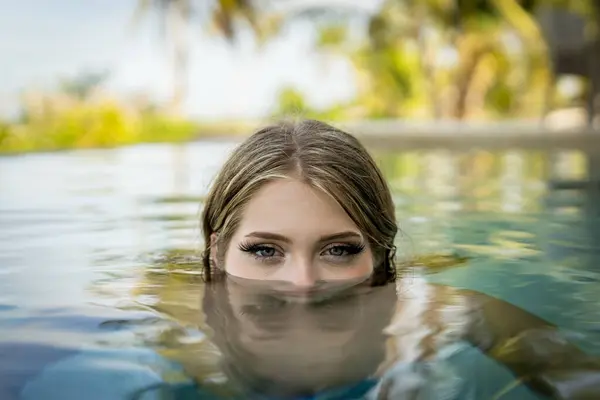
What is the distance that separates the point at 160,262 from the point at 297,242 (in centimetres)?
90

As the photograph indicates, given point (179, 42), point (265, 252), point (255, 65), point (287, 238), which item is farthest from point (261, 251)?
point (255, 65)

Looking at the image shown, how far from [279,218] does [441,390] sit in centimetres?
68

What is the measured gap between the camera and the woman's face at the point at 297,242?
178 centimetres

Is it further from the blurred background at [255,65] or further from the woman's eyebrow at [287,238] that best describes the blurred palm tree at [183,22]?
the woman's eyebrow at [287,238]

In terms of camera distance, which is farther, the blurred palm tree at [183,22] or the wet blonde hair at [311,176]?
the blurred palm tree at [183,22]

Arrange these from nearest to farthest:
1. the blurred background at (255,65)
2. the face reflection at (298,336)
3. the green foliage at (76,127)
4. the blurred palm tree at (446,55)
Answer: the face reflection at (298,336) < the green foliage at (76,127) < the blurred background at (255,65) < the blurred palm tree at (446,55)

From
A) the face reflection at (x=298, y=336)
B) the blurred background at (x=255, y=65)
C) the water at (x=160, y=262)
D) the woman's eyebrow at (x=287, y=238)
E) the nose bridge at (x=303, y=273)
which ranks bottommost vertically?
the water at (x=160, y=262)

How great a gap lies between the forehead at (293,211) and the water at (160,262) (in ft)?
0.78

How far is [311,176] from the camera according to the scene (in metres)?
1.87

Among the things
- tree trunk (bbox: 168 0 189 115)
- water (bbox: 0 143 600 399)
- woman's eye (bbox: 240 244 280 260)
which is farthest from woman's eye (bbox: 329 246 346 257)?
tree trunk (bbox: 168 0 189 115)

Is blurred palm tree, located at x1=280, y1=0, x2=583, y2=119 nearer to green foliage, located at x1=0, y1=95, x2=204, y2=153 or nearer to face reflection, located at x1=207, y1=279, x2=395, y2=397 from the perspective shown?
green foliage, located at x1=0, y1=95, x2=204, y2=153

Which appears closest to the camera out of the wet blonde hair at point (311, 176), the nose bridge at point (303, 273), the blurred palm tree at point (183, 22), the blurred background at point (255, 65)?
the nose bridge at point (303, 273)

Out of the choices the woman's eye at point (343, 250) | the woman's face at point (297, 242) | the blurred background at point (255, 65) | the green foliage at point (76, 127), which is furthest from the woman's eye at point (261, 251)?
the blurred background at point (255, 65)

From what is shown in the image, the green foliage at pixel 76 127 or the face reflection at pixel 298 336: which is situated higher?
the green foliage at pixel 76 127
